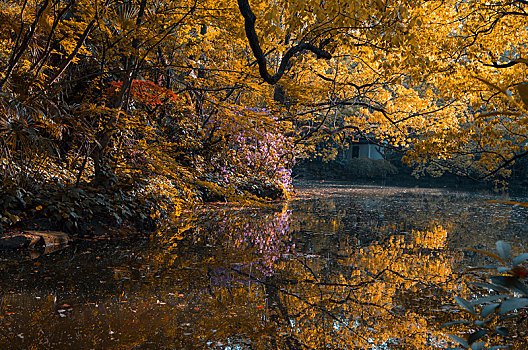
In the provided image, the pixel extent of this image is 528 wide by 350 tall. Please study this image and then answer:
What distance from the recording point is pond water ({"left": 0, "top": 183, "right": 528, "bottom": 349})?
11.7 feet

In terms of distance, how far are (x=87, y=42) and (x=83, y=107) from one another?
358cm

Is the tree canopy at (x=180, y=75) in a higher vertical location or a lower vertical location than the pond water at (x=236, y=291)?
higher

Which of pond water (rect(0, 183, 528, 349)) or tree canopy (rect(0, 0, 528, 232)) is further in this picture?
tree canopy (rect(0, 0, 528, 232))

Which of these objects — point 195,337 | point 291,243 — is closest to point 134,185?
point 291,243

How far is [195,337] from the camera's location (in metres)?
3.53

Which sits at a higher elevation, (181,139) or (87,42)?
(87,42)

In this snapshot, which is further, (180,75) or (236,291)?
(180,75)

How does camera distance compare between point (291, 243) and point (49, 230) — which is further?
point (291, 243)

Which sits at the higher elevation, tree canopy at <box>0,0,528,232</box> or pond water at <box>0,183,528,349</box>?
tree canopy at <box>0,0,528,232</box>

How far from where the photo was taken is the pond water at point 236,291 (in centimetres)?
357

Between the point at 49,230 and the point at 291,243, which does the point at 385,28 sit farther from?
the point at 49,230

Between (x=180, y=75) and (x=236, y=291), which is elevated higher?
(x=180, y=75)

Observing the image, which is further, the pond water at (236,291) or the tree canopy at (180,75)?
the tree canopy at (180,75)

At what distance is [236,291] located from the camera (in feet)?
16.0
